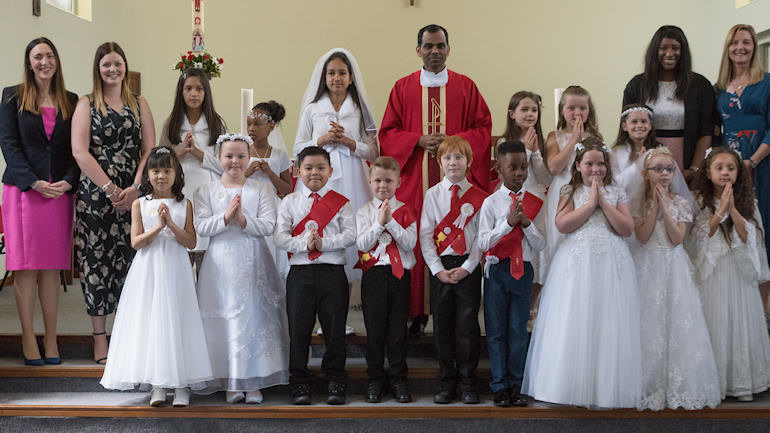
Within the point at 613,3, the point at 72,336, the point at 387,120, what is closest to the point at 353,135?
the point at 387,120

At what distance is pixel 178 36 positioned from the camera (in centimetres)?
946

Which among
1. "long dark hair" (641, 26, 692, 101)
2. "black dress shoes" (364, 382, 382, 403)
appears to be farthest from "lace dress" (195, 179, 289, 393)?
"long dark hair" (641, 26, 692, 101)

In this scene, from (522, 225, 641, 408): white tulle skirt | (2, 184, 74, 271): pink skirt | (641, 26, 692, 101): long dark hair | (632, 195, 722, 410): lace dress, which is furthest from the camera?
(641, 26, 692, 101): long dark hair

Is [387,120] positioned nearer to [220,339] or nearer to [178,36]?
[220,339]

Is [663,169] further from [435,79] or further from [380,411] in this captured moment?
[380,411]

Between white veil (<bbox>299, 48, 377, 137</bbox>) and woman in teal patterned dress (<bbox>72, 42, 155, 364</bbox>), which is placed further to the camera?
white veil (<bbox>299, 48, 377, 137</bbox>)

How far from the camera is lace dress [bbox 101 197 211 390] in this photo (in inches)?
151

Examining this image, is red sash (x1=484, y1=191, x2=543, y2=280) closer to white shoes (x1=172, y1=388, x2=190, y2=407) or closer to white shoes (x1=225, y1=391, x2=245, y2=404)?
white shoes (x1=225, y1=391, x2=245, y2=404)

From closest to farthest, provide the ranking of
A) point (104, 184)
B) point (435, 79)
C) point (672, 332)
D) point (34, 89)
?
point (672, 332)
point (104, 184)
point (34, 89)
point (435, 79)

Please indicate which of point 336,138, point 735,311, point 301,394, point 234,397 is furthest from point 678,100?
point 234,397

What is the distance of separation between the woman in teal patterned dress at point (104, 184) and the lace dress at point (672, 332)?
2.95 m

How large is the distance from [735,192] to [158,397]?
3.36 m

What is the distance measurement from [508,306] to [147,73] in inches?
268

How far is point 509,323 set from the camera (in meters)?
4.06
